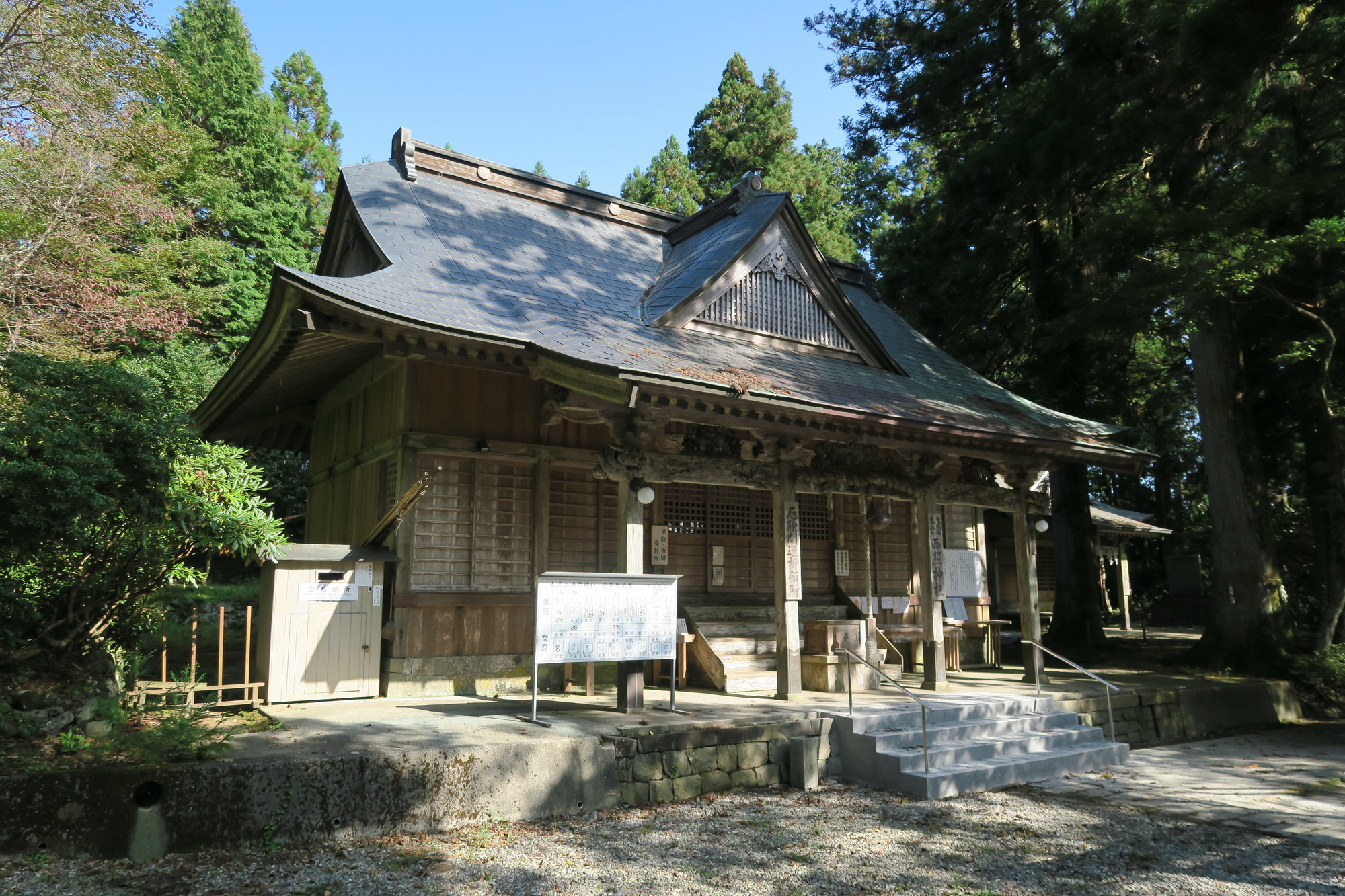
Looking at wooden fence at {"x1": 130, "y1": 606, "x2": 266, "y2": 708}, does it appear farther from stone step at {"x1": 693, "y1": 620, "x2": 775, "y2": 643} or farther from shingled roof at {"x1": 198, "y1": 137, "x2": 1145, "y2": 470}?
stone step at {"x1": 693, "y1": 620, "x2": 775, "y2": 643}

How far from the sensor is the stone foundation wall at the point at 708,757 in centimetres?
686

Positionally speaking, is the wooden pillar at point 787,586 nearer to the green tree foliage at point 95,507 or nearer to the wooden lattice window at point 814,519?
the wooden lattice window at point 814,519

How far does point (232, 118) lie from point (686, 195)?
15625mm

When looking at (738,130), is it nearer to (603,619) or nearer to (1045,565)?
(1045,565)

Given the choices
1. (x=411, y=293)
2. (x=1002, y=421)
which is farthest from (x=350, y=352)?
(x=1002, y=421)

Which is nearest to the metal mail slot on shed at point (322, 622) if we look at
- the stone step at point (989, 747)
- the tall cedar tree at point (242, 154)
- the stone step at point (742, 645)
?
the stone step at point (742, 645)

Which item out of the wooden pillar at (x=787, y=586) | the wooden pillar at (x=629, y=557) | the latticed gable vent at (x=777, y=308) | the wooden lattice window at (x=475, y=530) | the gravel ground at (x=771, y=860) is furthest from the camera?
the latticed gable vent at (x=777, y=308)

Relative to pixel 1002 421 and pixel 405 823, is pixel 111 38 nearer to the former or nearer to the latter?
pixel 405 823

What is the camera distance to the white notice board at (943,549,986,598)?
47.5ft

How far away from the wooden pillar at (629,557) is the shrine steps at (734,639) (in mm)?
1986

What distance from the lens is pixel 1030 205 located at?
1598 centimetres

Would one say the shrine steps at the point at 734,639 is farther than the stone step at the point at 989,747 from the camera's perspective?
Yes

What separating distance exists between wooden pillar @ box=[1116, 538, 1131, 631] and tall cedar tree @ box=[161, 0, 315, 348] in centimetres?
2606

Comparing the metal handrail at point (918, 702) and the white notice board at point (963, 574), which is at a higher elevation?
the white notice board at point (963, 574)
